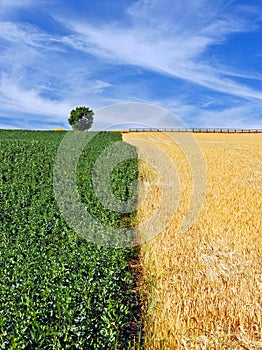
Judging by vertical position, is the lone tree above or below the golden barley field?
above

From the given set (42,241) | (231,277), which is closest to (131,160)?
(42,241)

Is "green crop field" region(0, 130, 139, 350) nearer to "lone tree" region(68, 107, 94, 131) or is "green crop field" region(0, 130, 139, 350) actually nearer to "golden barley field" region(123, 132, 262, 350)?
"golden barley field" region(123, 132, 262, 350)

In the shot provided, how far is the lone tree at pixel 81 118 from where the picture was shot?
7775 centimetres

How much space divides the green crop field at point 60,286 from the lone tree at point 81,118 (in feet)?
227

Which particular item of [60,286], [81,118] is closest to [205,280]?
[60,286]

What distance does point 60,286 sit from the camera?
468cm

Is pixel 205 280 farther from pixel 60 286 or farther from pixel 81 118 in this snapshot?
pixel 81 118

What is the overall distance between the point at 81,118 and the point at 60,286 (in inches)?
2979

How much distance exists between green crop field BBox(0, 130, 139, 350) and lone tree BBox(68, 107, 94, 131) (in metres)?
69.3

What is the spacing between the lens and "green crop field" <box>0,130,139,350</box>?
4047 mm

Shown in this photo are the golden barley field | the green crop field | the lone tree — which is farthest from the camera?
the lone tree

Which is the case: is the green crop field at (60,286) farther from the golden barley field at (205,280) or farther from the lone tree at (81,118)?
the lone tree at (81,118)

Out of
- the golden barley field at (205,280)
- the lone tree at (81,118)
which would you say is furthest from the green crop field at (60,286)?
the lone tree at (81,118)

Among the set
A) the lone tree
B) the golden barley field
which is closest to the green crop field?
the golden barley field
